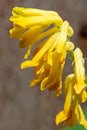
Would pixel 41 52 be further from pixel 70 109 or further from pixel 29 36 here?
pixel 70 109

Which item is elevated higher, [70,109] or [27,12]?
[27,12]

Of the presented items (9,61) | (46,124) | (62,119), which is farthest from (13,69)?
(62,119)

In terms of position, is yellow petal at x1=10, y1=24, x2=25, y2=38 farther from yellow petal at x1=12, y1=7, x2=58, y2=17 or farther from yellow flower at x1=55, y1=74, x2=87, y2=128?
yellow flower at x1=55, y1=74, x2=87, y2=128

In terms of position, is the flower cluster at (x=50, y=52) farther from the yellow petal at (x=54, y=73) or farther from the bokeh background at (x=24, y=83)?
the bokeh background at (x=24, y=83)

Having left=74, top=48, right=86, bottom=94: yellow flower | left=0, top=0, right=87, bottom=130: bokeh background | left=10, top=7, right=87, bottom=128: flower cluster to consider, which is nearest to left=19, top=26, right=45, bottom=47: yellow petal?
left=10, top=7, right=87, bottom=128: flower cluster

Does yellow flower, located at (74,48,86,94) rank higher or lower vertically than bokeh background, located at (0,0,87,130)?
higher

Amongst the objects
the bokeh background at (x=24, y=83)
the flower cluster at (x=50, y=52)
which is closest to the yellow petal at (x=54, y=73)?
the flower cluster at (x=50, y=52)

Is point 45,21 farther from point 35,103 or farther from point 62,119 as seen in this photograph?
point 35,103

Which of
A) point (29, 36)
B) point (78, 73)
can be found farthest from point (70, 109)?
point (29, 36)
